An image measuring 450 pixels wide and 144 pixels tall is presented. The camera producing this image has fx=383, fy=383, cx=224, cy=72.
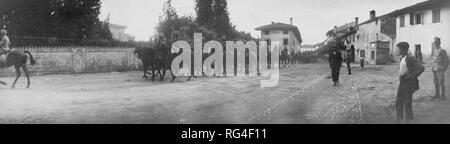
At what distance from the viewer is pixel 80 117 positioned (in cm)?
587

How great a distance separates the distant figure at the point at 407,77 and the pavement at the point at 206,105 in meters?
0.39

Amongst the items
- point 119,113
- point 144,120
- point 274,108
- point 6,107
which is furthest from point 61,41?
point 274,108

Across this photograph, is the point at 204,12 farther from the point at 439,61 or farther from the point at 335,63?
the point at 439,61

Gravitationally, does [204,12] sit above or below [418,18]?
below

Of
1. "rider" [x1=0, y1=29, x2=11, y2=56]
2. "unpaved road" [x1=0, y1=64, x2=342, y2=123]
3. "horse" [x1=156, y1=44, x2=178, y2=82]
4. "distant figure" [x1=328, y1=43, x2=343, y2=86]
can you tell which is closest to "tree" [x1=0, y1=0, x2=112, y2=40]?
"rider" [x1=0, y1=29, x2=11, y2=56]

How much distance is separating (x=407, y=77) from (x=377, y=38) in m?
26.9

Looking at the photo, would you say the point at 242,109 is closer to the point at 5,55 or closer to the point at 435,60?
the point at 435,60

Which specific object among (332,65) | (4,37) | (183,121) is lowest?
(183,121)

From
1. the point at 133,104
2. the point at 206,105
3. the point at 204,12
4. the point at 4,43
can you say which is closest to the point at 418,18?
the point at 204,12

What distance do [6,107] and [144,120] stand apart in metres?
2.78

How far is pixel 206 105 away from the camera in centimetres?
752

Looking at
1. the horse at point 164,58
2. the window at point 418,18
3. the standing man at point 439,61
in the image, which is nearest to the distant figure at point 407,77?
the standing man at point 439,61

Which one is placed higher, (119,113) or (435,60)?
(435,60)

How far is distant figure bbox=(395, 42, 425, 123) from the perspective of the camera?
5.20 metres
